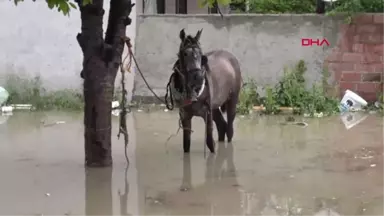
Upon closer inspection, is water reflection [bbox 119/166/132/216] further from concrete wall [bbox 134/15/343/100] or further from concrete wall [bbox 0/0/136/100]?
concrete wall [bbox 0/0/136/100]

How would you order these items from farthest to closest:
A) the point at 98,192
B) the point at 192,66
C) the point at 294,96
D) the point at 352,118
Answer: the point at 294,96
the point at 352,118
the point at 192,66
the point at 98,192

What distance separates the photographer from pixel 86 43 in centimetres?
781

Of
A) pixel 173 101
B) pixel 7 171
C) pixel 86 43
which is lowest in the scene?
pixel 7 171

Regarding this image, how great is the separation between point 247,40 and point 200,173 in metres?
5.08

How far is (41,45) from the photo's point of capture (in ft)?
41.3

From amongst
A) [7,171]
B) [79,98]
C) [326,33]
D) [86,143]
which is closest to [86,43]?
[86,143]

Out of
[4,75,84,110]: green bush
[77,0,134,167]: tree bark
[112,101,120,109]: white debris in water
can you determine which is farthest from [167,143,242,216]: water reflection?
[4,75,84,110]: green bush

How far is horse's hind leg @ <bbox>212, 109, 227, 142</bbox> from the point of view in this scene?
9.26 meters

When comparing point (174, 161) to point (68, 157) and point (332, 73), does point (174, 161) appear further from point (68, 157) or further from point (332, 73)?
point (332, 73)

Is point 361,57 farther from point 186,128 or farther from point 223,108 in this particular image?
point 186,128

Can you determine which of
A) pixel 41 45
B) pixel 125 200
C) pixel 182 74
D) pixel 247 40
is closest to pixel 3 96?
pixel 41 45

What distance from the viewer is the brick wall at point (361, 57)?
12.1 m

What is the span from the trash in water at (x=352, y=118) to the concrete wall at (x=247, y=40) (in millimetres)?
1102

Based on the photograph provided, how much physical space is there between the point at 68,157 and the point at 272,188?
2.71 meters
